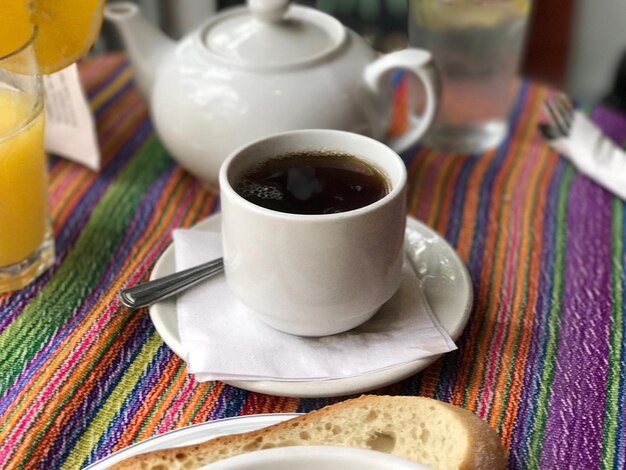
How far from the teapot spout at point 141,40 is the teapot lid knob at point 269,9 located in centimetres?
15

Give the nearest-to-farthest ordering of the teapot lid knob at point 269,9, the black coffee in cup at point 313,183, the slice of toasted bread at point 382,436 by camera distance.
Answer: the slice of toasted bread at point 382,436, the black coffee in cup at point 313,183, the teapot lid knob at point 269,9

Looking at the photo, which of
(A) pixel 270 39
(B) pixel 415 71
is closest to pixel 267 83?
(A) pixel 270 39

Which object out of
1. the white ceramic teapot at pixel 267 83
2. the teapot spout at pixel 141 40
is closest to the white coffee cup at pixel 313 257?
the white ceramic teapot at pixel 267 83

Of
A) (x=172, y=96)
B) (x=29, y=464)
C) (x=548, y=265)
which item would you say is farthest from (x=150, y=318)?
(x=548, y=265)

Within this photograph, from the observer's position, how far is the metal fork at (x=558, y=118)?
3.17 feet

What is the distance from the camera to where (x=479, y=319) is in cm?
70

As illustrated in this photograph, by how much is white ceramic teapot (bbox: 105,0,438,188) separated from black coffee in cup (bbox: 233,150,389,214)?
0.14 meters

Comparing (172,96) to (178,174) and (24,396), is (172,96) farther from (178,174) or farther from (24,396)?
(24,396)

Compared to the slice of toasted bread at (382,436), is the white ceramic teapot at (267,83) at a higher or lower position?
higher

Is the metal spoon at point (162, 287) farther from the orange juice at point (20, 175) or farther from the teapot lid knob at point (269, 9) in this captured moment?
the teapot lid knob at point (269, 9)

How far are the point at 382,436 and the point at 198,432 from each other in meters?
0.13

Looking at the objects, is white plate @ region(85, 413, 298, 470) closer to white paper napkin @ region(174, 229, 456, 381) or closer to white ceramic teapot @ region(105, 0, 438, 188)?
white paper napkin @ region(174, 229, 456, 381)

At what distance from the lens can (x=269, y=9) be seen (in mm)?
797

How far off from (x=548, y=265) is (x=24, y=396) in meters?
0.50
